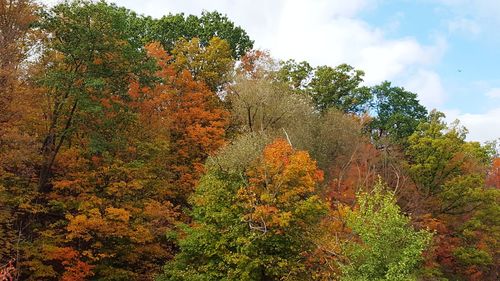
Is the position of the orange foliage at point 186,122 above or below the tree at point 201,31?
below

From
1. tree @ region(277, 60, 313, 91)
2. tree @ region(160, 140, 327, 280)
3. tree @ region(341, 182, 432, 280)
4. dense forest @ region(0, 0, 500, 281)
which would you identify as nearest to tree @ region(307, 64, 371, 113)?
tree @ region(277, 60, 313, 91)

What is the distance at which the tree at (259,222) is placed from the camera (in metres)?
21.4

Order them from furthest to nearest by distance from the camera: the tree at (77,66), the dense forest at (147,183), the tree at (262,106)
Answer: the tree at (262,106) → the tree at (77,66) → the dense forest at (147,183)

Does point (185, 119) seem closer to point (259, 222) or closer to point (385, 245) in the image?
point (259, 222)

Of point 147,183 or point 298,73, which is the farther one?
point 298,73

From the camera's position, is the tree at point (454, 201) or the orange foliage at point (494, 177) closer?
the tree at point (454, 201)

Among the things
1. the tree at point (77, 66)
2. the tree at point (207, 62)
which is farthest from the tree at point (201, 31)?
the tree at point (77, 66)

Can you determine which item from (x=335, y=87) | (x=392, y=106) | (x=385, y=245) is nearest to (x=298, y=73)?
(x=335, y=87)

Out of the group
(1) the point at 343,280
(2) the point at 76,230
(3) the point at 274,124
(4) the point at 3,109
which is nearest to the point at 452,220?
(3) the point at 274,124

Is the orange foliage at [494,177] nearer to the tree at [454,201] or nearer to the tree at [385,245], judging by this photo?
the tree at [454,201]

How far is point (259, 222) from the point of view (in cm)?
2198

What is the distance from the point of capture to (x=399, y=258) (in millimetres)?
15102

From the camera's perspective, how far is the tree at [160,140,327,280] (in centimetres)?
2138

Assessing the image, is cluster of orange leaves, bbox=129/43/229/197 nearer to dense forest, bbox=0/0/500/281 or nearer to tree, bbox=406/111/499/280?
dense forest, bbox=0/0/500/281
